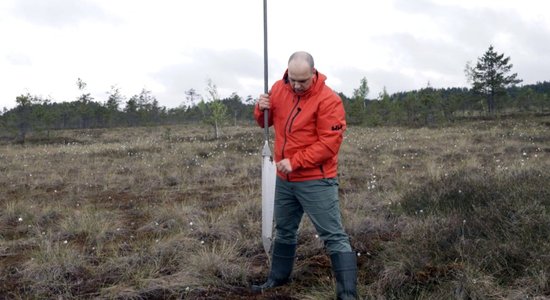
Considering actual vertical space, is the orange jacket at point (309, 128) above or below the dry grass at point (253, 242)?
above

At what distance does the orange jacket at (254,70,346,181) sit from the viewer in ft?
10.7

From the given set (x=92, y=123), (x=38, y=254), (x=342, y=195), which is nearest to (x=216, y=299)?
(x=38, y=254)

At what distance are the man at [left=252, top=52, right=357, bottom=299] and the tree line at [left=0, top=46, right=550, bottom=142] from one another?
23.5 metres

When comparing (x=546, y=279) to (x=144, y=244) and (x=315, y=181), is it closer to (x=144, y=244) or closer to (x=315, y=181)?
(x=315, y=181)

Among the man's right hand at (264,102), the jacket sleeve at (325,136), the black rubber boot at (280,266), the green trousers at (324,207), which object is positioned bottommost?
the black rubber boot at (280,266)

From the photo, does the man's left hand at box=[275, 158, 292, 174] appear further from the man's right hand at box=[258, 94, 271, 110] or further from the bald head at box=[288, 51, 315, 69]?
the bald head at box=[288, 51, 315, 69]

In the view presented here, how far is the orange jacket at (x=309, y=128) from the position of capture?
3.27m

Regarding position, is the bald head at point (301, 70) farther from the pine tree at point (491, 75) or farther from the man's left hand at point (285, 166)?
the pine tree at point (491, 75)

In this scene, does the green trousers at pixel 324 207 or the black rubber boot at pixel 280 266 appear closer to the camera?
the green trousers at pixel 324 207

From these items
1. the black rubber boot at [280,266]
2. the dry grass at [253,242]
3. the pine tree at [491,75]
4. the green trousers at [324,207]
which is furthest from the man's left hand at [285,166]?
the pine tree at [491,75]

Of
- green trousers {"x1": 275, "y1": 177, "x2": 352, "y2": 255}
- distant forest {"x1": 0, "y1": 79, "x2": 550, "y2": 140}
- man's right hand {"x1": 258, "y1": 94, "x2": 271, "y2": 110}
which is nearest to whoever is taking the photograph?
green trousers {"x1": 275, "y1": 177, "x2": 352, "y2": 255}

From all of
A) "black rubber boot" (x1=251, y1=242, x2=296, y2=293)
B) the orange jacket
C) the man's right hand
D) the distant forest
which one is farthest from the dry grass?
the distant forest

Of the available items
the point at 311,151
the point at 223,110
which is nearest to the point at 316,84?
the point at 311,151

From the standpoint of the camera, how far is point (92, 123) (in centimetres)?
5619
